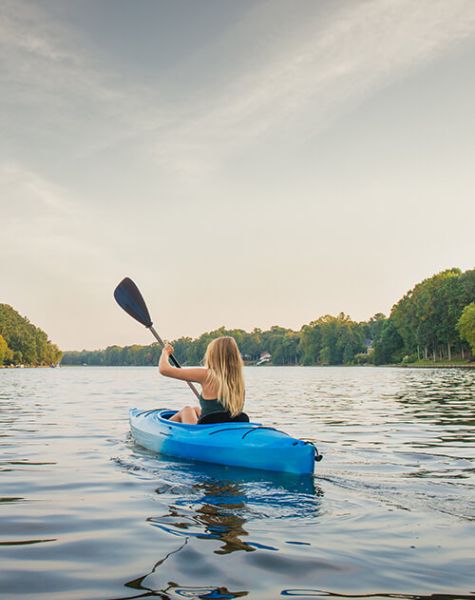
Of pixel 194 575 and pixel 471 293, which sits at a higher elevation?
pixel 471 293

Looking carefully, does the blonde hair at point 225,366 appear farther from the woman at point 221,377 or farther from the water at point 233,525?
the water at point 233,525

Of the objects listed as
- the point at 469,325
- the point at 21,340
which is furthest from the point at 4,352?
the point at 469,325

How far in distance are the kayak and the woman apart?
250mm

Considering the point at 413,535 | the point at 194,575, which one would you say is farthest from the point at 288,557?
the point at 413,535

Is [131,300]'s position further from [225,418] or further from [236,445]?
[236,445]

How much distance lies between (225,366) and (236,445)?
96cm

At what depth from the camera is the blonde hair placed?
288 inches

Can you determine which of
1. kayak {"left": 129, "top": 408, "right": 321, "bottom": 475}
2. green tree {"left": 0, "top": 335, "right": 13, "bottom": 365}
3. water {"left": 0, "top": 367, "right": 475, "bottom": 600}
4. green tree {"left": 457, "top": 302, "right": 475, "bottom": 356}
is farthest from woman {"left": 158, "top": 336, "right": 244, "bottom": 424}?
green tree {"left": 0, "top": 335, "right": 13, "bottom": 365}

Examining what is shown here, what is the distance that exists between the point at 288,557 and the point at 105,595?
4.00 feet

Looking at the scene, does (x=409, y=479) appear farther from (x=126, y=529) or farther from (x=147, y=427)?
(x=147, y=427)

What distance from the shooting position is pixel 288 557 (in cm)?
387

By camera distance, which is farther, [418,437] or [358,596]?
[418,437]

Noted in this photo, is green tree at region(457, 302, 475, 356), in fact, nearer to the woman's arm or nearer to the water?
the water

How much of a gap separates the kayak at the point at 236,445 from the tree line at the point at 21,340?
119 meters
